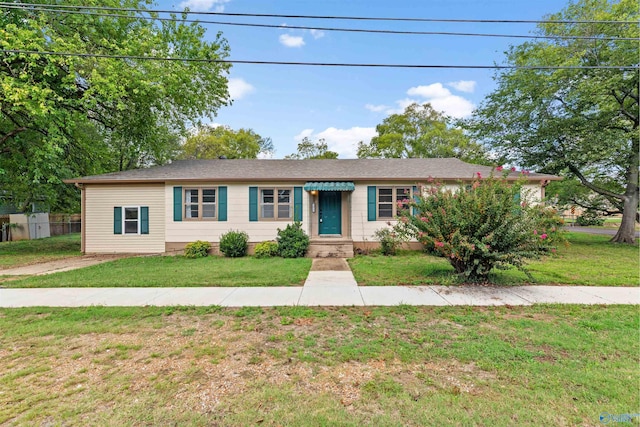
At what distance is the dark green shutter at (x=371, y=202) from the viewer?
11.0 metres

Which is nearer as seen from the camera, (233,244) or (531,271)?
(531,271)

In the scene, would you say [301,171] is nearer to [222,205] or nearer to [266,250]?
[222,205]

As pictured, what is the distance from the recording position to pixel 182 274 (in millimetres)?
7188

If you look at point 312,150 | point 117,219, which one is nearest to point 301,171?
point 117,219

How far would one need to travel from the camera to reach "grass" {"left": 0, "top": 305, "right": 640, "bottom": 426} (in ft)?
7.13

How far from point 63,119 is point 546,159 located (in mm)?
21723

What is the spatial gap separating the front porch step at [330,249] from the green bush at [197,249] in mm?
3960

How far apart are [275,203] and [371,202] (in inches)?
154

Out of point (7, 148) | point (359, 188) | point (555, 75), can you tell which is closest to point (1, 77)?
point (7, 148)

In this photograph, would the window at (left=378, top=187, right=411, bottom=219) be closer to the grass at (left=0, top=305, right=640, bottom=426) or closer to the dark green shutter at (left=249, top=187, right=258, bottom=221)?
the dark green shutter at (left=249, top=187, right=258, bottom=221)

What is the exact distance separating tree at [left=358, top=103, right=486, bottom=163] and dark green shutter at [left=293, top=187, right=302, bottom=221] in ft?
55.1

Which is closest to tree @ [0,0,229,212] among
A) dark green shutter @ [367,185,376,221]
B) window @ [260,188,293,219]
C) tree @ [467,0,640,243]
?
window @ [260,188,293,219]

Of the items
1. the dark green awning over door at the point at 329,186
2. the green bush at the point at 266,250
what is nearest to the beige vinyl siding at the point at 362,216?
the dark green awning over door at the point at 329,186

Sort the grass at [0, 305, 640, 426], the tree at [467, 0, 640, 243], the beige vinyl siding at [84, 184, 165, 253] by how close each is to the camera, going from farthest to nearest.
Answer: the tree at [467, 0, 640, 243]
the beige vinyl siding at [84, 184, 165, 253]
the grass at [0, 305, 640, 426]
